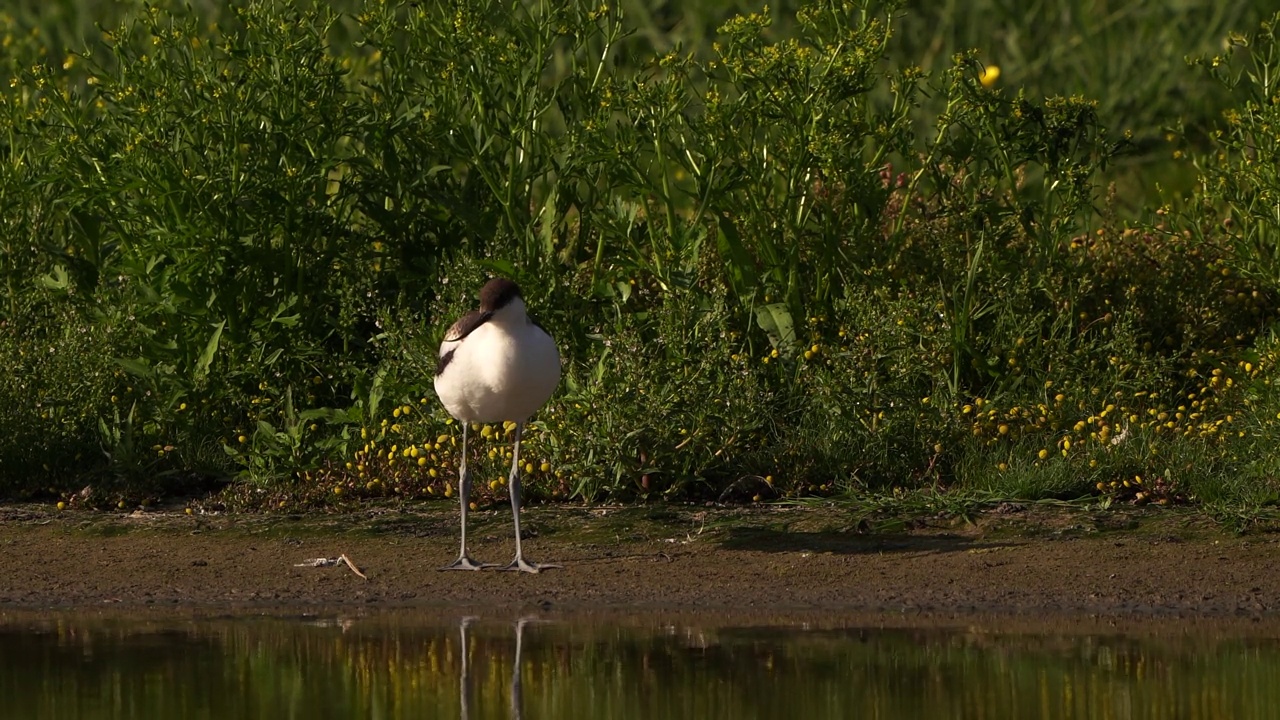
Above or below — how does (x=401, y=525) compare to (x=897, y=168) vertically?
below

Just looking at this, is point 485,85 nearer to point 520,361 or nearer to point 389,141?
point 389,141

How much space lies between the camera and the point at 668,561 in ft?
23.5

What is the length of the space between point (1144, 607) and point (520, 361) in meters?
2.37

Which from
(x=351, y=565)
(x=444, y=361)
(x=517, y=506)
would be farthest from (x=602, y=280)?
(x=351, y=565)

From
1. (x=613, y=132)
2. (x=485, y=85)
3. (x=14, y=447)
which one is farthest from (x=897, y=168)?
(x=14, y=447)

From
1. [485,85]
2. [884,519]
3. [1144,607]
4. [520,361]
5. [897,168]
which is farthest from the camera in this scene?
[897,168]

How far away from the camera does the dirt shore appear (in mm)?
6629

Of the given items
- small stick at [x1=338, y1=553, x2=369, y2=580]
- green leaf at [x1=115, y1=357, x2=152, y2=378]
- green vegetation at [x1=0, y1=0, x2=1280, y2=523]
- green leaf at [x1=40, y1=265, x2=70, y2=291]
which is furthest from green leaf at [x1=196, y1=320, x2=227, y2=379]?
small stick at [x1=338, y1=553, x2=369, y2=580]

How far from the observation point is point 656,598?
21.9 ft

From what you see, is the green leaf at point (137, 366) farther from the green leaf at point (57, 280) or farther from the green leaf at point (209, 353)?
the green leaf at point (57, 280)

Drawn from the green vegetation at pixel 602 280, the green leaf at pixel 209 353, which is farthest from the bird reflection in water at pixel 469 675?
the green leaf at pixel 209 353

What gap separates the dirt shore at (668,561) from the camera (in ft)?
21.7

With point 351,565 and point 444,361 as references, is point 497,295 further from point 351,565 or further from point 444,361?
point 351,565

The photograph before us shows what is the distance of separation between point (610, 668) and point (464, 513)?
167 centimetres
